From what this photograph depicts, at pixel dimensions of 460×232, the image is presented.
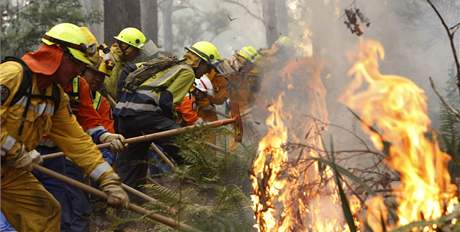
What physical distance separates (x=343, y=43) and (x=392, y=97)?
2.38 meters

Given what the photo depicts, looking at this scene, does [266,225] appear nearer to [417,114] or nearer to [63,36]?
[417,114]

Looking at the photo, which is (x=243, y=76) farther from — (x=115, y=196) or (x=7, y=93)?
(x=7, y=93)

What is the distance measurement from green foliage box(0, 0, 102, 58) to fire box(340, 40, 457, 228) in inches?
325

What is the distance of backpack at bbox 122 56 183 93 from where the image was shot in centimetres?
690

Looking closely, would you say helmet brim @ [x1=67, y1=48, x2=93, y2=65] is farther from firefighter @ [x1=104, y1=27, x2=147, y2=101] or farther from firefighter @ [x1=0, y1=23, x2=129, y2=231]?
firefighter @ [x1=104, y1=27, x2=147, y2=101]

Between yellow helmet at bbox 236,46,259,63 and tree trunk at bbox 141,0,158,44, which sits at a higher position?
tree trunk at bbox 141,0,158,44

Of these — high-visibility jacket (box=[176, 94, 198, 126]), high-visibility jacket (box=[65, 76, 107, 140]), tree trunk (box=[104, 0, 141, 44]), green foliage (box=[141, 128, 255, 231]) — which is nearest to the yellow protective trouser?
green foliage (box=[141, 128, 255, 231])

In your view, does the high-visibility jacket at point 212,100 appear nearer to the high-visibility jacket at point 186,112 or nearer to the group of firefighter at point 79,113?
the group of firefighter at point 79,113

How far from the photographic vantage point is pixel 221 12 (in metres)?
42.8

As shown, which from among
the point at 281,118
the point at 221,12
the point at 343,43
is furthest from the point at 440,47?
the point at 221,12

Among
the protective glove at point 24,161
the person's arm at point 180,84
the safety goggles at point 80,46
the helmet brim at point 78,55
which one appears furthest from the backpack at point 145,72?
the protective glove at point 24,161

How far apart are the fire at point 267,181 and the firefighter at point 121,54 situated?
3.46m

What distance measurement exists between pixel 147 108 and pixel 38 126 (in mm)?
2547

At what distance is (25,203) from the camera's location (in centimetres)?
450
